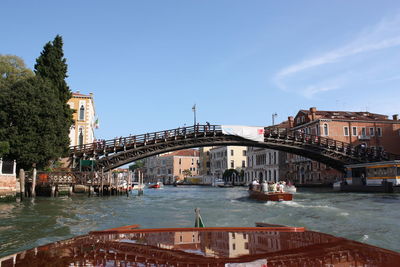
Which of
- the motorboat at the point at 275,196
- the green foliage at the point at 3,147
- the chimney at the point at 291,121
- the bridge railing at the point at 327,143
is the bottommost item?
the motorboat at the point at 275,196

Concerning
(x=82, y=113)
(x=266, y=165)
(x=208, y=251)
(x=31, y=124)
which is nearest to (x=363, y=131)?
(x=266, y=165)

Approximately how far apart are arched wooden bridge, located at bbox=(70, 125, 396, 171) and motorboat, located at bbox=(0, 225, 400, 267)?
2113cm

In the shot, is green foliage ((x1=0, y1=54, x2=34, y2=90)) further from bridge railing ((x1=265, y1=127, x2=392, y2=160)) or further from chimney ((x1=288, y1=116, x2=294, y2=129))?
chimney ((x1=288, y1=116, x2=294, y2=129))

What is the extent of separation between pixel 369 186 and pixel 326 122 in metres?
11.6

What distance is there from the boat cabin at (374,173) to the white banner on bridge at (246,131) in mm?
8371

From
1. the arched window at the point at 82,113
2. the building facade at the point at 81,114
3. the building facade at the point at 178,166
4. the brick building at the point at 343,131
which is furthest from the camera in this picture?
the building facade at the point at 178,166

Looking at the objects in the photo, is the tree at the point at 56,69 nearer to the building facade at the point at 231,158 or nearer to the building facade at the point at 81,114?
the building facade at the point at 81,114

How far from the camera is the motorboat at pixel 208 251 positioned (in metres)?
2.09

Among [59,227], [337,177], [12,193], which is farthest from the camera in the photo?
[337,177]

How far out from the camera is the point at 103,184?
75.4ft

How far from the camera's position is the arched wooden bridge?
2375 cm

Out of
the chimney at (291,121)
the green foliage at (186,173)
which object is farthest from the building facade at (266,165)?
the green foliage at (186,173)

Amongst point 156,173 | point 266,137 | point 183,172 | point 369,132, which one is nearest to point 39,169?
point 266,137

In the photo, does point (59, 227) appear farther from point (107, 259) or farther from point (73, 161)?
point (73, 161)
